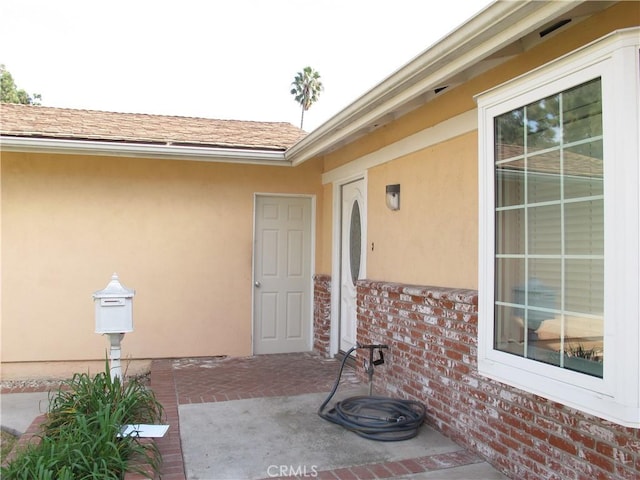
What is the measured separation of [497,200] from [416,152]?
6.27ft

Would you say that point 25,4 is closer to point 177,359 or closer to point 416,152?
point 177,359

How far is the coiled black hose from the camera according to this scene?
409 centimetres

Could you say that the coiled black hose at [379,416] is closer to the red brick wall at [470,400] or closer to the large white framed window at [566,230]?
the red brick wall at [470,400]

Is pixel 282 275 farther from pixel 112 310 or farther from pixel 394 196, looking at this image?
pixel 112 310

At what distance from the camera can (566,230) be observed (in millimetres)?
2764

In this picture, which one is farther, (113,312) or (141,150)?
(141,150)

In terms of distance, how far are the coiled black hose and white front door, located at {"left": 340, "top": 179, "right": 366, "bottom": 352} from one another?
1858 millimetres

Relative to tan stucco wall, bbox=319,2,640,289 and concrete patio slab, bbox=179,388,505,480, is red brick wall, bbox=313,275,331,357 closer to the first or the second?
tan stucco wall, bbox=319,2,640,289

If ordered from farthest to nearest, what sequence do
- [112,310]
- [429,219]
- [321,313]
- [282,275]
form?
1. [282,275]
2. [321,313]
3. [429,219]
4. [112,310]

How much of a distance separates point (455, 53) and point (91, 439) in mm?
3317

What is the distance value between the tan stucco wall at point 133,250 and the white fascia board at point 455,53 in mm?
2815

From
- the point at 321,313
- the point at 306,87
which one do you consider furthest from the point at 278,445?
the point at 306,87

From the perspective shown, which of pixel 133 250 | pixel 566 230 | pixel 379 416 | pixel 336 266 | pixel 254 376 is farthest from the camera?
pixel 336 266

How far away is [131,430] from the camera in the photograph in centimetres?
365
